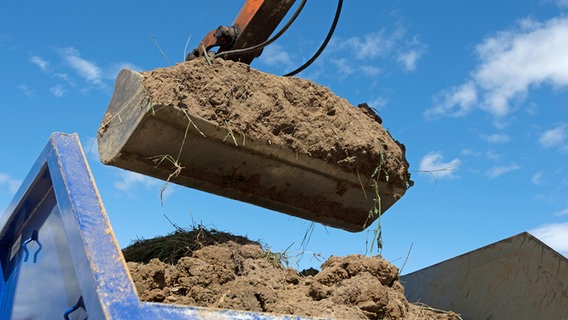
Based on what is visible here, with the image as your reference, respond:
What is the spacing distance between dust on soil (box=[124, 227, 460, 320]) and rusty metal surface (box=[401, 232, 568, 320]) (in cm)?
26

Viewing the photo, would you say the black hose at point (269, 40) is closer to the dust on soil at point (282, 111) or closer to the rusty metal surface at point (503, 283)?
the dust on soil at point (282, 111)

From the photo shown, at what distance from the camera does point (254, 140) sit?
3.01 meters

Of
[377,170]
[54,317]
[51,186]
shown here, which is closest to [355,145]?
[377,170]

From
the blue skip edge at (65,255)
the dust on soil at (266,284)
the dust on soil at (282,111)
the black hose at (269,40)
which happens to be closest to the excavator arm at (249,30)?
the black hose at (269,40)

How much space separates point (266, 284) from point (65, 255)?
718 mm

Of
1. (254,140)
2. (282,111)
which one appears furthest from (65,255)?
(282,111)

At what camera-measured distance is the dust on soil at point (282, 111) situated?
2.91 metres

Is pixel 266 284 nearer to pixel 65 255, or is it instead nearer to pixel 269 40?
pixel 65 255

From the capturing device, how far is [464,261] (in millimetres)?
3094

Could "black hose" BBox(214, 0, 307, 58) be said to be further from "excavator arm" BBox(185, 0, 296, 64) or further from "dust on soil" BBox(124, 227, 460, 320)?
"dust on soil" BBox(124, 227, 460, 320)

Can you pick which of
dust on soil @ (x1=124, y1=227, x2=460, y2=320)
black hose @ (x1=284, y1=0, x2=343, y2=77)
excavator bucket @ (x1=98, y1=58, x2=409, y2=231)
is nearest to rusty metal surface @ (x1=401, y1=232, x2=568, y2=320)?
dust on soil @ (x1=124, y1=227, x2=460, y2=320)

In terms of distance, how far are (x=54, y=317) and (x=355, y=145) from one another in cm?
→ 177

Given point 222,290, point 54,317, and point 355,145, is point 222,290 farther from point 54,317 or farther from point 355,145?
point 355,145

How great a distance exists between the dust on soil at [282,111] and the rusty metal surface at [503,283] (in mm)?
582
